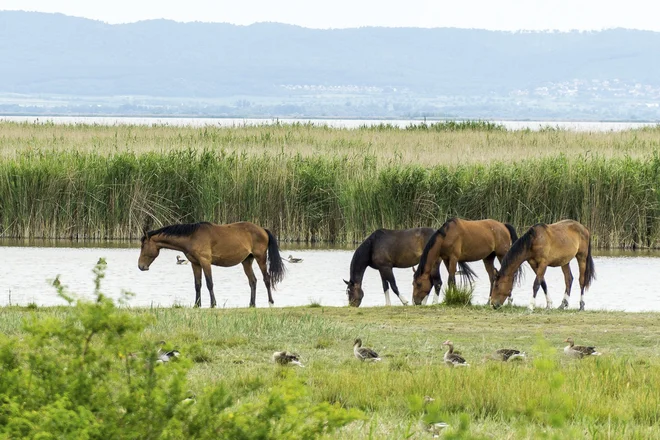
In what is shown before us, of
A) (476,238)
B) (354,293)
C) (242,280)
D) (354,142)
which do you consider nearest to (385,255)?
(354,293)

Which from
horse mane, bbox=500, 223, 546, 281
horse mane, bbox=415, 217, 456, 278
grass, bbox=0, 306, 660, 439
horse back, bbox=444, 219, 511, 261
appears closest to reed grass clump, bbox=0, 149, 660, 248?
horse back, bbox=444, 219, 511, 261

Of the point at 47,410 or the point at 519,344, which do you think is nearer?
the point at 47,410

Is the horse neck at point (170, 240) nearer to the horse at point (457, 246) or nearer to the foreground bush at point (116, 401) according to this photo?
the horse at point (457, 246)

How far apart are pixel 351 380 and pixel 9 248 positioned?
52.2ft

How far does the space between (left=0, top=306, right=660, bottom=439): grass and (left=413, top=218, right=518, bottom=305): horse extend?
1.00 m

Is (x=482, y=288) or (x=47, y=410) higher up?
(x=47, y=410)

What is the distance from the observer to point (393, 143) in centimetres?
3234

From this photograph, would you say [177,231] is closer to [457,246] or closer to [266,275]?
[266,275]

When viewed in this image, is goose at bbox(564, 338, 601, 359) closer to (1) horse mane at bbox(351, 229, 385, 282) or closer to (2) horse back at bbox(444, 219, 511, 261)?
(2) horse back at bbox(444, 219, 511, 261)

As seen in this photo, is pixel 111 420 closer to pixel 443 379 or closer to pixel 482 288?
pixel 443 379

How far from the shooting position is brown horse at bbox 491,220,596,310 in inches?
572

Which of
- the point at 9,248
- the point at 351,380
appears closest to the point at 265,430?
the point at 351,380

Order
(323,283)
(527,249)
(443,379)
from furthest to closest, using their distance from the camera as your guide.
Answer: (323,283) < (527,249) < (443,379)

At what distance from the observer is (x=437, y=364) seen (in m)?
9.67
